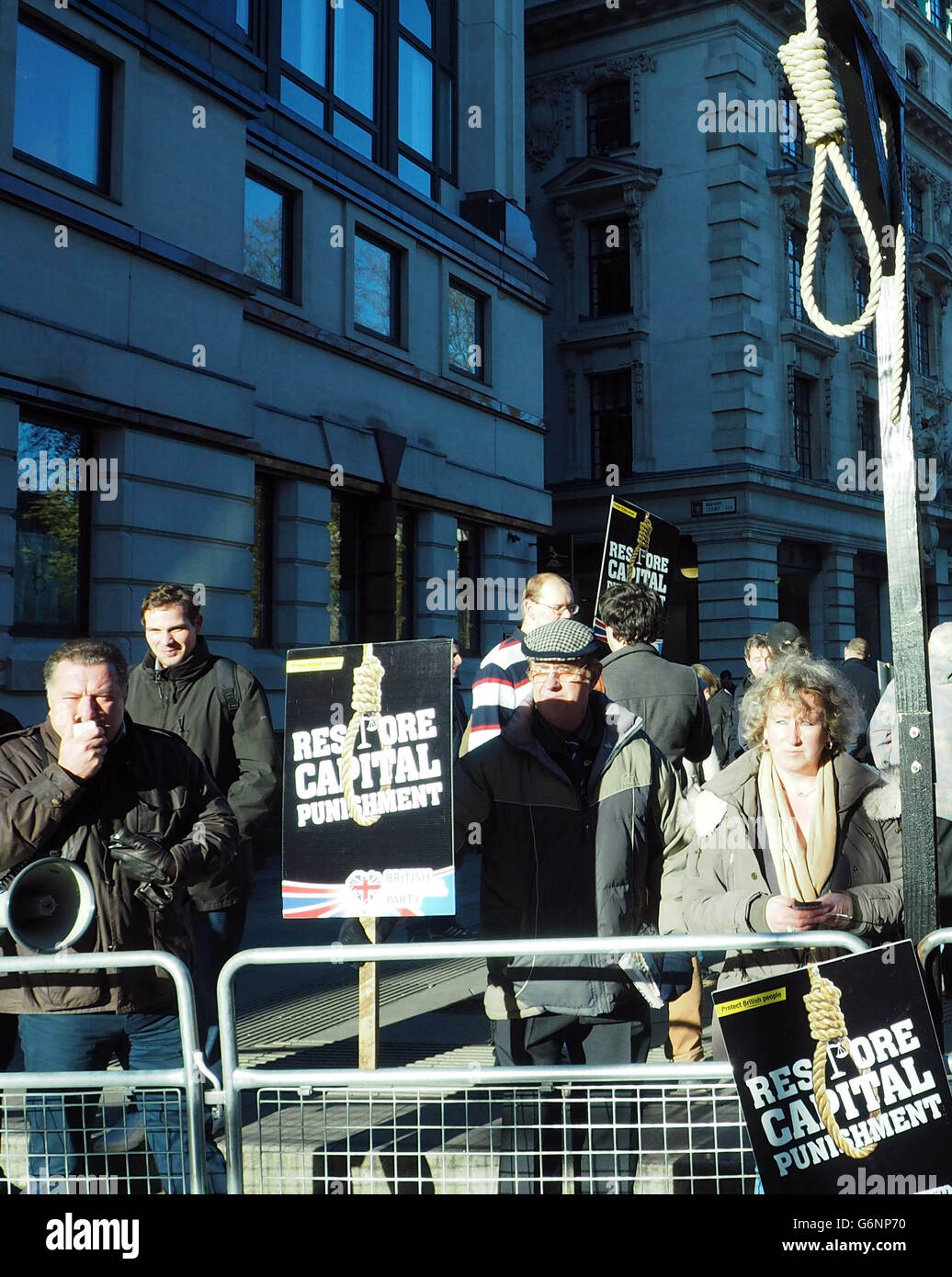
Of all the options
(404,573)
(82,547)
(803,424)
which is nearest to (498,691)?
(82,547)

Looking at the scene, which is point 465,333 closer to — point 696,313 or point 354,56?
point 354,56

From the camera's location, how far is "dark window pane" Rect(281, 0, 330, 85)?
51.5 feet

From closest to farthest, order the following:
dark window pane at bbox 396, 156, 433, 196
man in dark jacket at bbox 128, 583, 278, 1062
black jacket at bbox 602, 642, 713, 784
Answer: man in dark jacket at bbox 128, 583, 278, 1062, black jacket at bbox 602, 642, 713, 784, dark window pane at bbox 396, 156, 433, 196

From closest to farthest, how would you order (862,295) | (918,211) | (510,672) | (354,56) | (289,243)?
(510,672) < (289,243) < (354,56) < (862,295) < (918,211)

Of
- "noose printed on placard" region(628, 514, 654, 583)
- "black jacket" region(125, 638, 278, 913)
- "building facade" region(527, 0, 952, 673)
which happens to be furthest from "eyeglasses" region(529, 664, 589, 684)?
"building facade" region(527, 0, 952, 673)

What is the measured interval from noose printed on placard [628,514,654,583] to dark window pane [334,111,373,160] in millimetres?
9651

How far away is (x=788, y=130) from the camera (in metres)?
28.0

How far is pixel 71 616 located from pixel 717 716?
238 inches

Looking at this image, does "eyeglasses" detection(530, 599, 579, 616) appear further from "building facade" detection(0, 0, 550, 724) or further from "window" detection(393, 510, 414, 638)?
"window" detection(393, 510, 414, 638)

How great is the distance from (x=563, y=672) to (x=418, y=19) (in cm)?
1711

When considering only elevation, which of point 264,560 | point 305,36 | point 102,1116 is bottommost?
point 102,1116

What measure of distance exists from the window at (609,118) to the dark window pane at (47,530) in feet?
64.2

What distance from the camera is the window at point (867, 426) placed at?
31.1 m
